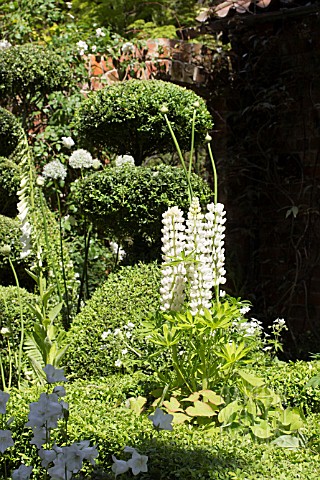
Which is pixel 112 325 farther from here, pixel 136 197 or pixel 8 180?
pixel 8 180

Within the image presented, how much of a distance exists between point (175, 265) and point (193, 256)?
9 cm

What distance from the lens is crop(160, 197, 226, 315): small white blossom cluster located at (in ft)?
10.5

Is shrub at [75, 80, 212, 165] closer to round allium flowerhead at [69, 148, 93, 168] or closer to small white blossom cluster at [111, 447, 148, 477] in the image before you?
round allium flowerhead at [69, 148, 93, 168]

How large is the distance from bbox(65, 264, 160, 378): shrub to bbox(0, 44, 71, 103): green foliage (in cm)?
195

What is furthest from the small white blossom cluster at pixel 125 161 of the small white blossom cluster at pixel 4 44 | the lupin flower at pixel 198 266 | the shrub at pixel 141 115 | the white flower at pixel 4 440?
the white flower at pixel 4 440

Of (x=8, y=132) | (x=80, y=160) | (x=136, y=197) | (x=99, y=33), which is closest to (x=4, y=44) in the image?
(x=99, y=33)

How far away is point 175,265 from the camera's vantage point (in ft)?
10.5

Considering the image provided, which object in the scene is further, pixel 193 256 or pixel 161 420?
pixel 193 256

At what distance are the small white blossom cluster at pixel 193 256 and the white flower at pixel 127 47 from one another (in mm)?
3221

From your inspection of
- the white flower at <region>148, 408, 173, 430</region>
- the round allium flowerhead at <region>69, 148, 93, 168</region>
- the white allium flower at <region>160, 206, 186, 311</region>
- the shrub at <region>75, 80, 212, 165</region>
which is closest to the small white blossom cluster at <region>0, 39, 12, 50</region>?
the shrub at <region>75, 80, 212, 165</region>

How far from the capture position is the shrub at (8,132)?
4.93 m

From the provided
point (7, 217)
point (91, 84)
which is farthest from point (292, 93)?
Result: point (7, 217)

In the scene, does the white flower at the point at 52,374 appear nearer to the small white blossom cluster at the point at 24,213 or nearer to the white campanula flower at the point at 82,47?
the small white blossom cluster at the point at 24,213

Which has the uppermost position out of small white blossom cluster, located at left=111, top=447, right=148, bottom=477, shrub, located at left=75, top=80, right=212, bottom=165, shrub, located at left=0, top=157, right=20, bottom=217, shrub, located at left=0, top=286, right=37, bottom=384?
shrub, located at left=75, top=80, right=212, bottom=165
